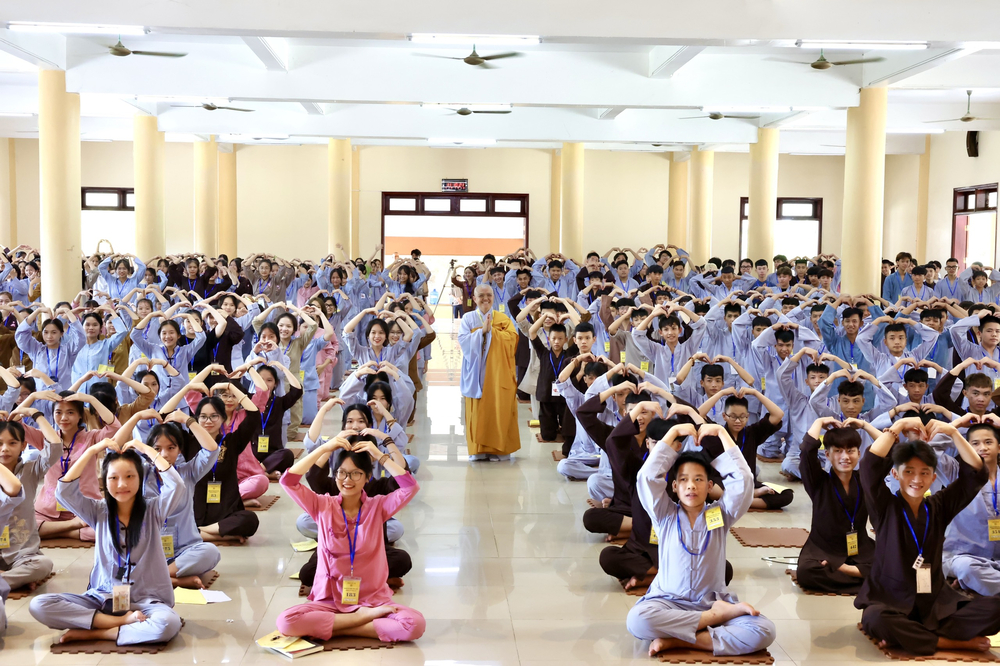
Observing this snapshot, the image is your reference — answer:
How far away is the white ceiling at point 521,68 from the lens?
29.9 ft

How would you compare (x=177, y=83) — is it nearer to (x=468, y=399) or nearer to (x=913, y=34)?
(x=468, y=399)

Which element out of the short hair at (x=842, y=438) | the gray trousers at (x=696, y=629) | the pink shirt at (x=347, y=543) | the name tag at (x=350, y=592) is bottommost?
the gray trousers at (x=696, y=629)

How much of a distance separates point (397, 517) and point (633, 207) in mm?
21149

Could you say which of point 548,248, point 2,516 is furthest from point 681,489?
point 548,248

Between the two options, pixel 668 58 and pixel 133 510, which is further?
pixel 668 58

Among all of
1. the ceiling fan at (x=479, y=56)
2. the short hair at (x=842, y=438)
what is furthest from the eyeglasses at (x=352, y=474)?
the ceiling fan at (x=479, y=56)

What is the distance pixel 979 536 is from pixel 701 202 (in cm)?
1811

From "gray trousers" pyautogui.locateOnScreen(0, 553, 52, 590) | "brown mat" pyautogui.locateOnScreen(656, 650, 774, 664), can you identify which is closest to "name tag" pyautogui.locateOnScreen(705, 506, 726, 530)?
"brown mat" pyautogui.locateOnScreen(656, 650, 774, 664)

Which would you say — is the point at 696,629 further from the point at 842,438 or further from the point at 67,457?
the point at 67,457

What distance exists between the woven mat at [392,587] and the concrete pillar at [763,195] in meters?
13.7

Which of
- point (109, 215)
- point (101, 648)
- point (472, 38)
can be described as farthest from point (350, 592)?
point (109, 215)

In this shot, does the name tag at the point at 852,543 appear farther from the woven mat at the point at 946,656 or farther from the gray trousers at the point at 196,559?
the gray trousers at the point at 196,559

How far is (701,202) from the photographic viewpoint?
23.3 metres

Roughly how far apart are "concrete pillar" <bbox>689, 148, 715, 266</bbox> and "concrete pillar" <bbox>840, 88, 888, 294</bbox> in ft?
29.9
